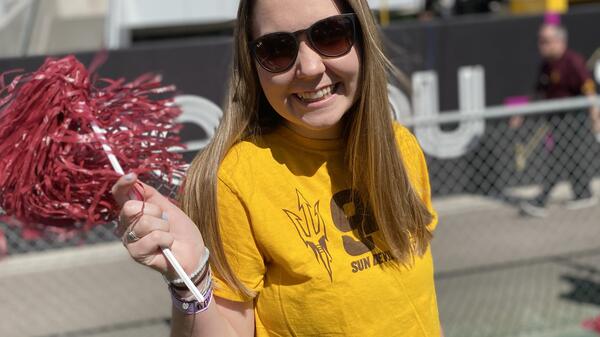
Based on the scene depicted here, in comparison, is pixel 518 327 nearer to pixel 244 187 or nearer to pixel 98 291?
pixel 98 291

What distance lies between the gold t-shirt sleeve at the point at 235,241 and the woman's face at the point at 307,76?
0.22 meters

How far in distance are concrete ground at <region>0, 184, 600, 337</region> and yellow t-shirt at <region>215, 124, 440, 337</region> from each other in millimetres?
2845

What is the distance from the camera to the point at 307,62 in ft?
5.65

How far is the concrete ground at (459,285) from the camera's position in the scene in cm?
501

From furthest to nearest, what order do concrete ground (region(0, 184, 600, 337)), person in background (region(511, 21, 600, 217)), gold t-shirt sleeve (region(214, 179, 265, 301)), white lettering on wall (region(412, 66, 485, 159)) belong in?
person in background (region(511, 21, 600, 217)), concrete ground (region(0, 184, 600, 337)), white lettering on wall (region(412, 66, 485, 159)), gold t-shirt sleeve (region(214, 179, 265, 301))

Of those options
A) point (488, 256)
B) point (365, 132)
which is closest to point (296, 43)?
point (365, 132)

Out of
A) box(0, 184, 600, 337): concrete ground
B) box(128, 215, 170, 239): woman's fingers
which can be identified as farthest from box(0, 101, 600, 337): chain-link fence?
box(128, 215, 170, 239): woman's fingers

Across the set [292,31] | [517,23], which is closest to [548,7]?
[517,23]

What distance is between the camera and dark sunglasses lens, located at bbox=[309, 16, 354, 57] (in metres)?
1.72

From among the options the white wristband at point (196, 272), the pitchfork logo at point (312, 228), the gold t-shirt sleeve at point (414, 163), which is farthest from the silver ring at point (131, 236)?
the gold t-shirt sleeve at point (414, 163)

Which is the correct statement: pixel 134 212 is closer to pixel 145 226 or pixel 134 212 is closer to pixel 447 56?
pixel 145 226

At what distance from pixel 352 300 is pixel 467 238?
4.99m

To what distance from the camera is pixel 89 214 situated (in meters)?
1.57

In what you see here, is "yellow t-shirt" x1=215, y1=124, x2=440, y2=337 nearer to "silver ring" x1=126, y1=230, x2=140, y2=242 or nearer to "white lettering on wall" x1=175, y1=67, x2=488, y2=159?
"silver ring" x1=126, y1=230, x2=140, y2=242
